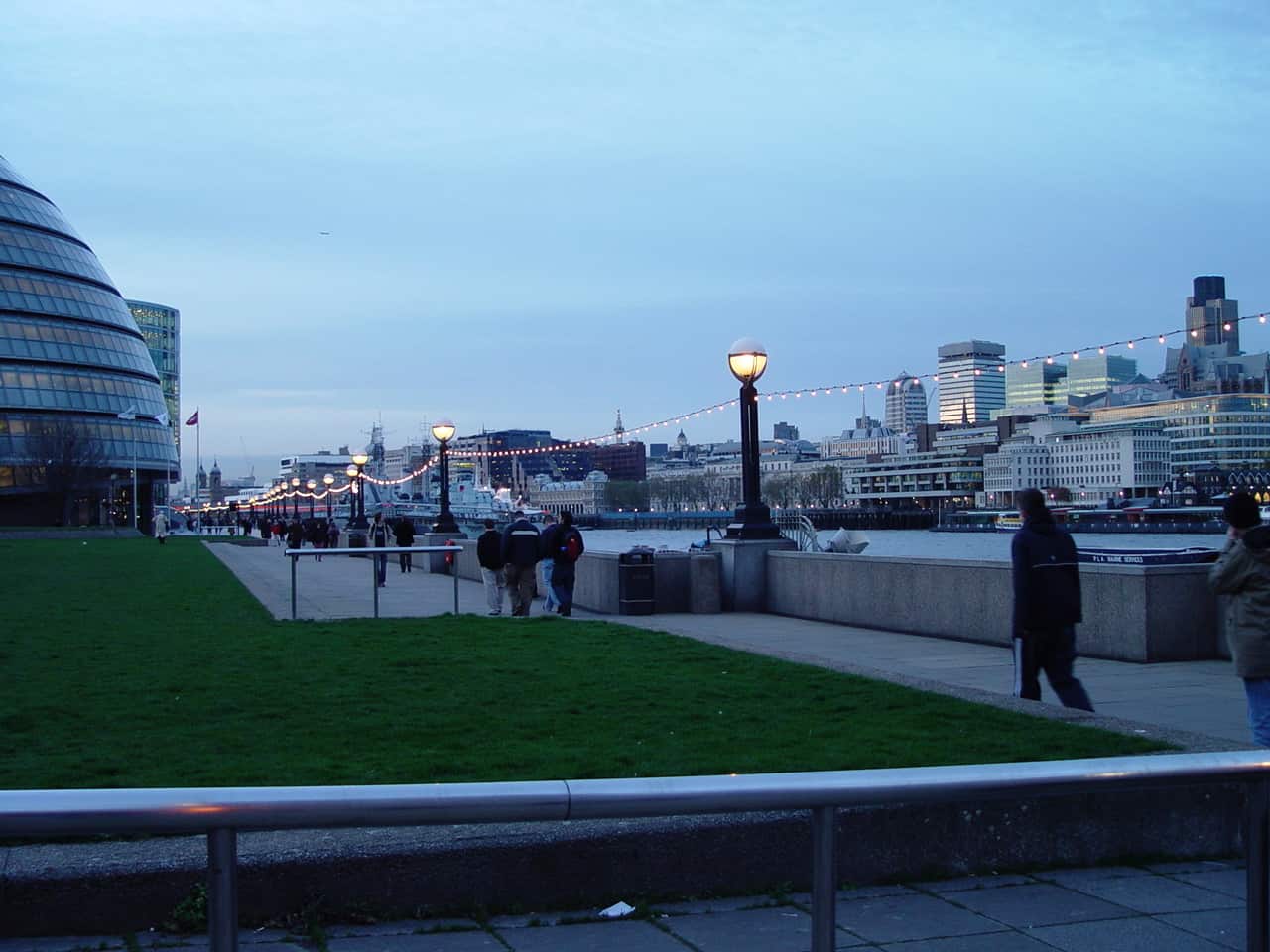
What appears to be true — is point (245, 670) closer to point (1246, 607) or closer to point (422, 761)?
point (422, 761)

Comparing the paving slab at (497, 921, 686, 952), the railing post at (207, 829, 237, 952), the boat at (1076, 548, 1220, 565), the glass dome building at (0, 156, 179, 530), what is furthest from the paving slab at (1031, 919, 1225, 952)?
the glass dome building at (0, 156, 179, 530)

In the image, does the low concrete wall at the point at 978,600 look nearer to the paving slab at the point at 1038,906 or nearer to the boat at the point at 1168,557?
the boat at the point at 1168,557

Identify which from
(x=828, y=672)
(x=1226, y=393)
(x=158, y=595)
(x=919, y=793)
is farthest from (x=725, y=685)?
(x=1226, y=393)

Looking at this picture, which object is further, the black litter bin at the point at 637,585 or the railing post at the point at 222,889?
the black litter bin at the point at 637,585

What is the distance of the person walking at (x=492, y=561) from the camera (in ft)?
62.3

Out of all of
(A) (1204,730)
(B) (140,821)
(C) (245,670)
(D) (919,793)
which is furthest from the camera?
(C) (245,670)

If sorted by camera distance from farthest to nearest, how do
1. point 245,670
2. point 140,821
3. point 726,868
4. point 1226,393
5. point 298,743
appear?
1. point 1226,393
2. point 245,670
3. point 298,743
4. point 726,868
5. point 140,821

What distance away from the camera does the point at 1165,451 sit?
12219cm

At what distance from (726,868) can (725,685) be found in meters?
4.93

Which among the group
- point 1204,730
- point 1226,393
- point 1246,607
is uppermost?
point 1226,393

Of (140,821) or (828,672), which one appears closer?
(140,821)

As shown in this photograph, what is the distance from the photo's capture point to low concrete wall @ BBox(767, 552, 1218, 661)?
12.6 meters

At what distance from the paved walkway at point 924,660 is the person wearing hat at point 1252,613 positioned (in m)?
0.23

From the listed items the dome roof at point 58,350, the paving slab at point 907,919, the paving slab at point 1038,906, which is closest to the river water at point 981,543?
the dome roof at point 58,350
